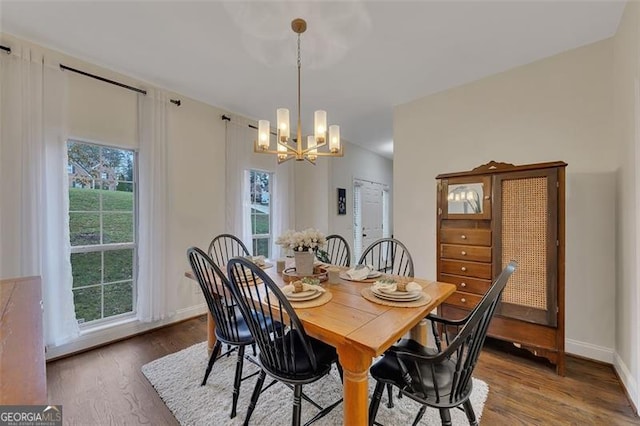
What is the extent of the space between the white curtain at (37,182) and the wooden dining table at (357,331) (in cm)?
228

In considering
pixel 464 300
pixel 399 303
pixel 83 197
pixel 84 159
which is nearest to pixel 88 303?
pixel 83 197

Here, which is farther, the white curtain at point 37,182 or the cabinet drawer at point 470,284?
the cabinet drawer at point 470,284

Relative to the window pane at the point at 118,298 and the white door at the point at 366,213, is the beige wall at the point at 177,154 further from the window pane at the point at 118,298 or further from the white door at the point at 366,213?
the white door at the point at 366,213

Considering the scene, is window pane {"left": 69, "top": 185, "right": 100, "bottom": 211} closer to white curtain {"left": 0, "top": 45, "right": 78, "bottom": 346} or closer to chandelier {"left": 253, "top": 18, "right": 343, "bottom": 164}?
white curtain {"left": 0, "top": 45, "right": 78, "bottom": 346}

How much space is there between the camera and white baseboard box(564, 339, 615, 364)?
227cm

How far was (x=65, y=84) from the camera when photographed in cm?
241

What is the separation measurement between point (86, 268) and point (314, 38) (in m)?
2.95

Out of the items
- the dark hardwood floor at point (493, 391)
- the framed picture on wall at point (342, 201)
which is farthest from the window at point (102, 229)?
the framed picture on wall at point (342, 201)

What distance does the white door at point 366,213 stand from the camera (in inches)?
227

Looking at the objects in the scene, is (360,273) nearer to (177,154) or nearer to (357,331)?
(357,331)

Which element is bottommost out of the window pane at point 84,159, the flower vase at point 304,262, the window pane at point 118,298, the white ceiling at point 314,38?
the window pane at point 118,298

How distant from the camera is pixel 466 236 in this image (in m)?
2.54

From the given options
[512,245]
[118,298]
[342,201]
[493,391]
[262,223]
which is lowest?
[493,391]

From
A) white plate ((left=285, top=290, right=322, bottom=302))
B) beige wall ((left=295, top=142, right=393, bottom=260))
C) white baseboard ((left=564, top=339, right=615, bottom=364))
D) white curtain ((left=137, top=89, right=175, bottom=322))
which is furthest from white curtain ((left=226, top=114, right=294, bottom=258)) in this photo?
white baseboard ((left=564, top=339, right=615, bottom=364))
